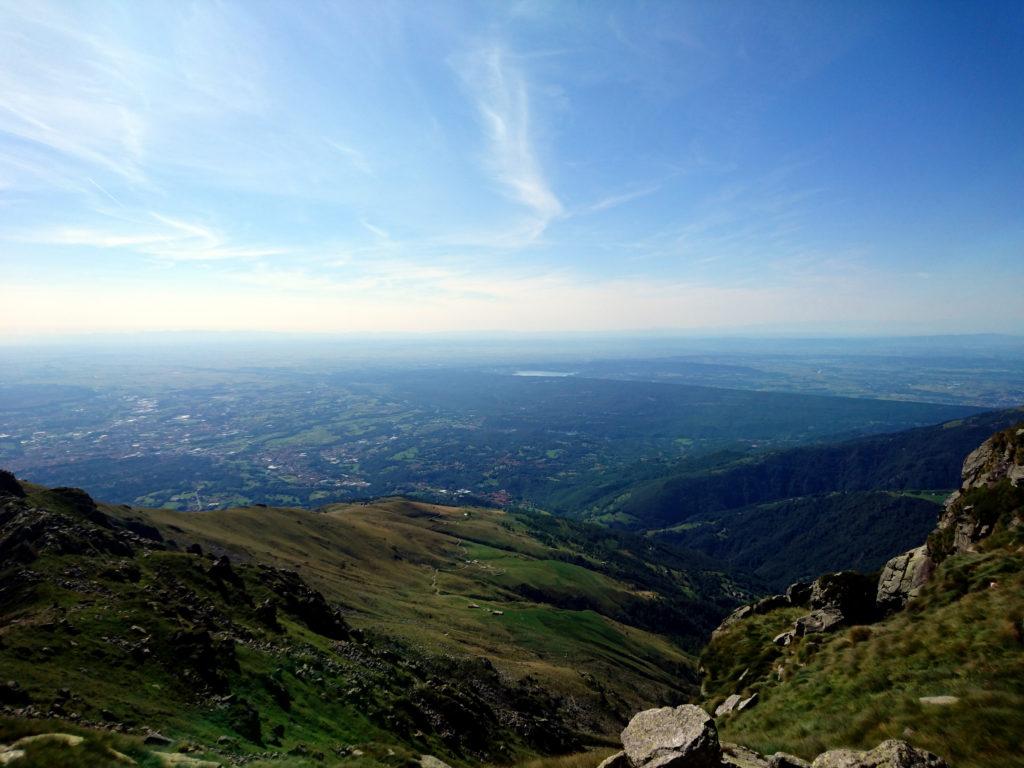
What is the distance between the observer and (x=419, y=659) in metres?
53.7

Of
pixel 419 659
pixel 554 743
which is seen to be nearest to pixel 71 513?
pixel 419 659

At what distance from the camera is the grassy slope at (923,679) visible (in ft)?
42.1

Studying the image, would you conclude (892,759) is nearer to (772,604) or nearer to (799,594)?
(799,594)

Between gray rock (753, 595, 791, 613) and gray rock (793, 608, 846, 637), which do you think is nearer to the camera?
gray rock (793, 608, 846, 637)

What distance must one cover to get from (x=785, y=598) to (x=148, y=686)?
45107mm

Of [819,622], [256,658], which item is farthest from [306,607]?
[819,622]

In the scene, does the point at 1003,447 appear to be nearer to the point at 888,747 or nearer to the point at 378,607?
the point at 888,747

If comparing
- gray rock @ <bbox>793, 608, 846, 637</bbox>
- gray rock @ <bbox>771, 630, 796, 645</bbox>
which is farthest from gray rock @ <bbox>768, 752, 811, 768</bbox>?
gray rock @ <bbox>771, 630, 796, 645</bbox>

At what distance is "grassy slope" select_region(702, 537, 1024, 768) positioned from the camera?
42.1 ft

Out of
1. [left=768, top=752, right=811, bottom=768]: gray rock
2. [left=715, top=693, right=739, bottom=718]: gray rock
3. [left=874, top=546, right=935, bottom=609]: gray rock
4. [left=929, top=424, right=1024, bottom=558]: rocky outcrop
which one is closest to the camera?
[left=768, top=752, right=811, bottom=768]: gray rock

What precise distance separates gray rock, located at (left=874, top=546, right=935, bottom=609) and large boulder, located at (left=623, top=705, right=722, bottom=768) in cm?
2358

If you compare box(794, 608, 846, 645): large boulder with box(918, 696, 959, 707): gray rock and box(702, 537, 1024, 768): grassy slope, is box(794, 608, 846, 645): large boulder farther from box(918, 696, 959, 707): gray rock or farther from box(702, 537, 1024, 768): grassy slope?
box(918, 696, 959, 707): gray rock

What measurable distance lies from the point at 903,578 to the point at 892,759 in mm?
28037

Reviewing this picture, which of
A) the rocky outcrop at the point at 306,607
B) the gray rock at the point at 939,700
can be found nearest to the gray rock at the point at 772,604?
the gray rock at the point at 939,700
